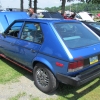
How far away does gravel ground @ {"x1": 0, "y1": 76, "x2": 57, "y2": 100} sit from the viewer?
13.3ft

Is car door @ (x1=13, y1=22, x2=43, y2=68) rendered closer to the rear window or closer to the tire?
the tire

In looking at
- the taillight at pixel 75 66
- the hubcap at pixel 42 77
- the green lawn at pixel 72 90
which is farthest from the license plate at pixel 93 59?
the hubcap at pixel 42 77

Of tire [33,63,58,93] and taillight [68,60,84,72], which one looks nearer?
taillight [68,60,84,72]

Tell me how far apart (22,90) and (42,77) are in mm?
624

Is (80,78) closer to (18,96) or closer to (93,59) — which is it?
(93,59)

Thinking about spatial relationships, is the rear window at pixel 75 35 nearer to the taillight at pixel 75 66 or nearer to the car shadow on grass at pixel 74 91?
the taillight at pixel 75 66

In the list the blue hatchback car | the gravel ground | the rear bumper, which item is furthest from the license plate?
the gravel ground

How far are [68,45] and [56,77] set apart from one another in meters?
0.70

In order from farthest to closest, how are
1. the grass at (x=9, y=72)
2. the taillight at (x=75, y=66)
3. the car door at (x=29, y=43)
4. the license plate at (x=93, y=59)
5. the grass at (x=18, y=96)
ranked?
the grass at (x=9, y=72), the car door at (x=29, y=43), the grass at (x=18, y=96), the license plate at (x=93, y=59), the taillight at (x=75, y=66)

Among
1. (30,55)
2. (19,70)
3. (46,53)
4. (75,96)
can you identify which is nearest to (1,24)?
(19,70)

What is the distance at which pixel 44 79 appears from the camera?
4.09 m

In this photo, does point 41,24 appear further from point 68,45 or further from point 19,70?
point 19,70

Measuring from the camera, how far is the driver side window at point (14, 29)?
16.4ft

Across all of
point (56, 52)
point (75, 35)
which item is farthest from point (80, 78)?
point (75, 35)
